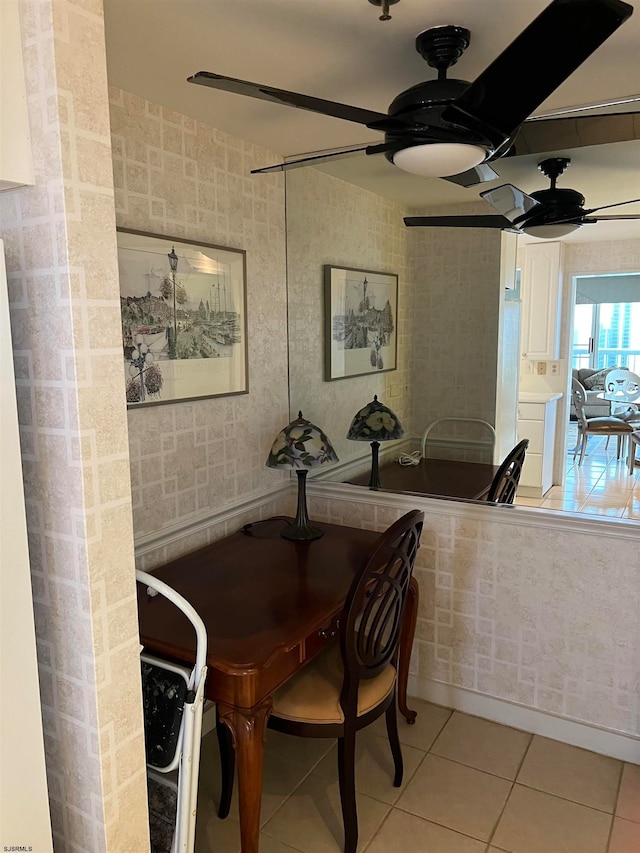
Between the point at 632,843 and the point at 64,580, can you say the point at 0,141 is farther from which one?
the point at 632,843

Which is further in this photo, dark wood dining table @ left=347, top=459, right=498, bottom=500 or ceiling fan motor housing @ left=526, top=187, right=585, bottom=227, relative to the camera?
dark wood dining table @ left=347, top=459, right=498, bottom=500

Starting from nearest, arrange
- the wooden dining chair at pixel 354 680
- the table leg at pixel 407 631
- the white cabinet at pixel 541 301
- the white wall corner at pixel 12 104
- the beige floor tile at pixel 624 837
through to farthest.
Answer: the white wall corner at pixel 12 104 → the wooden dining chair at pixel 354 680 → the beige floor tile at pixel 624 837 → the white cabinet at pixel 541 301 → the table leg at pixel 407 631

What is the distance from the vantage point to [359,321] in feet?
8.95

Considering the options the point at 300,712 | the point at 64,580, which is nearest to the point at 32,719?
the point at 64,580

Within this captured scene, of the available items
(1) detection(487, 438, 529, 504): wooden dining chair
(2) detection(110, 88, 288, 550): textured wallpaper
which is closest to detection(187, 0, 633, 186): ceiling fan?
(2) detection(110, 88, 288, 550): textured wallpaper

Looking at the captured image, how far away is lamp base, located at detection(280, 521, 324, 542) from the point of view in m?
2.44

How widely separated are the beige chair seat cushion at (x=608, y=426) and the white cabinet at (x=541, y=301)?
29cm

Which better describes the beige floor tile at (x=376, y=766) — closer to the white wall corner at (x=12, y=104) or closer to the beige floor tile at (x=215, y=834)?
the beige floor tile at (x=215, y=834)

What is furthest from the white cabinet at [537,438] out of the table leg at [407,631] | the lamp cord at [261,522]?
the lamp cord at [261,522]

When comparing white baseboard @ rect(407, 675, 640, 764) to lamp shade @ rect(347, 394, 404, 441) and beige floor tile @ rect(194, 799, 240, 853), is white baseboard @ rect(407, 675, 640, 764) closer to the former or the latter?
beige floor tile @ rect(194, 799, 240, 853)

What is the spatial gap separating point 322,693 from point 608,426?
4.59 feet

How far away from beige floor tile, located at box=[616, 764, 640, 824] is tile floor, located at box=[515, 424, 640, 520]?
2.99 feet

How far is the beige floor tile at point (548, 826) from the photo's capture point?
1.91 m

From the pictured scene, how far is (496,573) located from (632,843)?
925 millimetres
